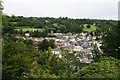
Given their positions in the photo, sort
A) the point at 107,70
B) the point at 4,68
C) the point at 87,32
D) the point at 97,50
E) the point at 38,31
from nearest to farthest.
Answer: the point at 4,68 → the point at 107,70 → the point at 97,50 → the point at 38,31 → the point at 87,32

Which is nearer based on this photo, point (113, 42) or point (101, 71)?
point (101, 71)

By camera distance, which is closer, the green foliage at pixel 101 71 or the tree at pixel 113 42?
the green foliage at pixel 101 71

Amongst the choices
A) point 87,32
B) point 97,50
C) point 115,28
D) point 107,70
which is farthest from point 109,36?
point 87,32

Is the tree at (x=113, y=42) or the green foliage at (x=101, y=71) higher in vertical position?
the tree at (x=113, y=42)

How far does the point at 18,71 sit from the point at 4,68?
0.81 metres

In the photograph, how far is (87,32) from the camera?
96750 millimetres

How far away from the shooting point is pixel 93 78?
15.1 m

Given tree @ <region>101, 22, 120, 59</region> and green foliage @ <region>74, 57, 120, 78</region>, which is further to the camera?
tree @ <region>101, 22, 120, 59</region>

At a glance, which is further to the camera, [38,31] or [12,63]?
[38,31]

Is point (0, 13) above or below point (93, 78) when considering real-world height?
above

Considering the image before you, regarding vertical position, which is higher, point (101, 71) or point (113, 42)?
point (113, 42)

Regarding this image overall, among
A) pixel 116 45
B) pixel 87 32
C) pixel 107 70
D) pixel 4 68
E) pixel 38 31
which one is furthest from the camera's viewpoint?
pixel 87 32

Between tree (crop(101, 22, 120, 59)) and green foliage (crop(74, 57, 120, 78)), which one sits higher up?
tree (crop(101, 22, 120, 59))

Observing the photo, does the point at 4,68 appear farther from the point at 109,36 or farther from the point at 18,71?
the point at 109,36
